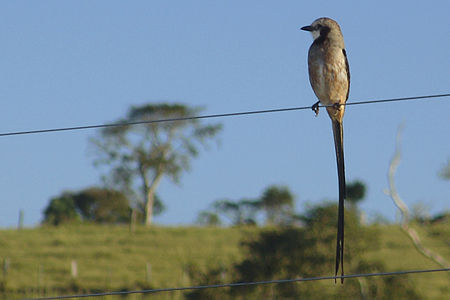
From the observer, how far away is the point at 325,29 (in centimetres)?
868

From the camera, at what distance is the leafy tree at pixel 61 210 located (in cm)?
6217

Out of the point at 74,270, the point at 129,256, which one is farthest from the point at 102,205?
the point at 74,270

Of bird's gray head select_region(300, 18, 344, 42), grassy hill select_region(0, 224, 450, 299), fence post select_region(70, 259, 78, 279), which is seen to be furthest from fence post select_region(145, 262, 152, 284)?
bird's gray head select_region(300, 18, 344, 42)

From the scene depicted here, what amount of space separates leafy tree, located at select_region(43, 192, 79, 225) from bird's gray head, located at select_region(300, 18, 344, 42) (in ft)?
175

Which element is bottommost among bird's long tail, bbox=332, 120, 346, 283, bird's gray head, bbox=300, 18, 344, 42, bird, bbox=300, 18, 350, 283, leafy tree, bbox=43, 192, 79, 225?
bird's long tail, bbox=332, 120, 346, 283

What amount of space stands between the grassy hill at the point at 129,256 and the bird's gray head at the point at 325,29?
24376 mm

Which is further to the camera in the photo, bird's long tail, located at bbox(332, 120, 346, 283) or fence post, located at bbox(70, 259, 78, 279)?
fence post, located at bbox(70, 259, 78, 279)

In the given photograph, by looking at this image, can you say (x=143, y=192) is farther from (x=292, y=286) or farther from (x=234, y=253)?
(x=292, y=286)

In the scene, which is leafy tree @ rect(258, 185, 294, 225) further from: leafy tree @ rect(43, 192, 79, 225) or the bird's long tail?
the bird's long tail

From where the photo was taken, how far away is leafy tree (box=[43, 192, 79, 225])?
62.2 m

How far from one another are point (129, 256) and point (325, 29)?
101 feet

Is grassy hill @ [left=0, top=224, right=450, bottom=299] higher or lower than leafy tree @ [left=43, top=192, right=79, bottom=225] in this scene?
lower

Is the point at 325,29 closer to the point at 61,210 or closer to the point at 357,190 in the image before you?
the point at 357,190

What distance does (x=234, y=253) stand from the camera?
39.2 m
